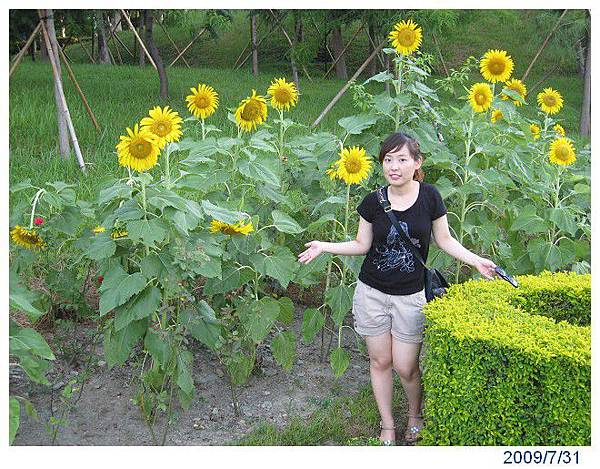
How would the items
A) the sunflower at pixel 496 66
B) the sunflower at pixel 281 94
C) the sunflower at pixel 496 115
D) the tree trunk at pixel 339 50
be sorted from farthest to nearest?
the tree trunk at pixel 339 50, the sunflower at pixel 496 115, the sunflower at pixel 496 66, the sunflower at pixel 281 94

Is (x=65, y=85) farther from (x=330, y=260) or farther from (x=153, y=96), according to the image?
(x=330, y=260)

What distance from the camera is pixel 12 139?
7.78 m

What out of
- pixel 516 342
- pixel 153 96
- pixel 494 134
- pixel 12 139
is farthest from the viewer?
pixel 153 96

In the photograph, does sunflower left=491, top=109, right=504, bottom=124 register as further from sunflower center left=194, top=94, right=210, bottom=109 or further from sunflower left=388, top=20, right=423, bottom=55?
sunflower center left=194, top=94, right=210, bottom=109

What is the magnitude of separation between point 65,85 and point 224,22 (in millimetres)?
2895

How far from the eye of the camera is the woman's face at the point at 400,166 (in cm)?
307

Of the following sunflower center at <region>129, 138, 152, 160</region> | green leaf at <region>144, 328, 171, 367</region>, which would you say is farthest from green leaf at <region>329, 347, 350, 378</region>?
sunflower center at <region>129, 138, 152, 160</region>

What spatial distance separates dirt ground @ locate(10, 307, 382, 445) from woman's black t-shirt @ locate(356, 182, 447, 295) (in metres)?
0.82

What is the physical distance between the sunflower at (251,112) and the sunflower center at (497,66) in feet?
4.28

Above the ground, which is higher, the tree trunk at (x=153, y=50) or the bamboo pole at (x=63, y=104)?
the bamboo pole at (x=63, y=104)

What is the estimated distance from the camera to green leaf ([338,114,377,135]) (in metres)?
3.84

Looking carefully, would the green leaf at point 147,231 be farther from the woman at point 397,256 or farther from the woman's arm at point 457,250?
the woman's arm at point 457,250

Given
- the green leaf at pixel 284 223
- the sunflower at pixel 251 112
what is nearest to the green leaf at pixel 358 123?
the sunflower at pixel 251 112
